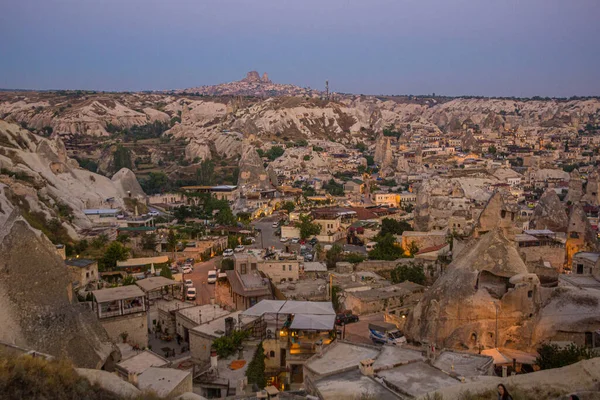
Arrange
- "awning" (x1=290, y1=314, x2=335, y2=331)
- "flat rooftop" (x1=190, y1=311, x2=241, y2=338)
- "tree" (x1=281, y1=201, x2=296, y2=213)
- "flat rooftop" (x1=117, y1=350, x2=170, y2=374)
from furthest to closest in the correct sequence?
"tree" (x1=281, y1=201, x2=296, y2=213), "flat rooftop" (x1=190, y1=311, x2=241, y2=338), "awning" (x1=290, y1=314, x2=335, y2=331), "flat rooftop" (x1=117, y1=350, x2=170, y2=374)

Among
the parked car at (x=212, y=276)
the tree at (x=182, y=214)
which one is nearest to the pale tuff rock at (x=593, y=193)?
the tree at (x=182, y=214)

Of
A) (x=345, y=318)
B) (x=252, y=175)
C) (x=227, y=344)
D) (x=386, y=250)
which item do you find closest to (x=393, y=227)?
(x=386, y=250)

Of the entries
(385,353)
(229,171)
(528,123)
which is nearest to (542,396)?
(385,353)

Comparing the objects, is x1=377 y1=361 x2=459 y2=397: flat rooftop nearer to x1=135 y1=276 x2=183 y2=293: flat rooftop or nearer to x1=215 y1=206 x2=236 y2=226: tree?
x1=135 y1=276 x2=183 y2=293: flat rooftop

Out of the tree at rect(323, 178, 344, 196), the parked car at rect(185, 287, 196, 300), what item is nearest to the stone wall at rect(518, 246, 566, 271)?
the parked car at rect(185, 287, 196, 300)

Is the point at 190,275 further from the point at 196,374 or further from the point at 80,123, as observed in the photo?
the point at 80,123

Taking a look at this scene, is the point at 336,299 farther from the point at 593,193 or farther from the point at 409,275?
the point at 593,193
